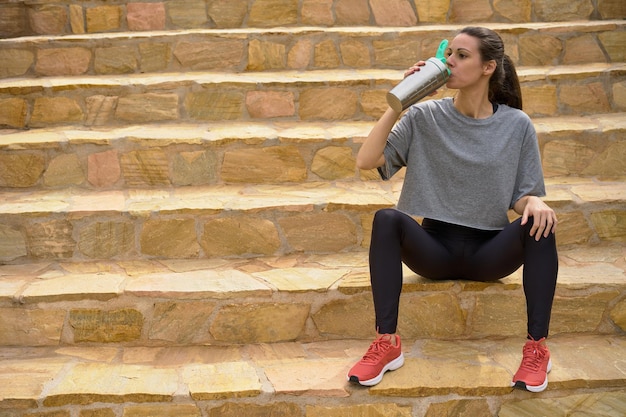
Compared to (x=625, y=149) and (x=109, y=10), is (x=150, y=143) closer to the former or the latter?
(x=109, y=10)

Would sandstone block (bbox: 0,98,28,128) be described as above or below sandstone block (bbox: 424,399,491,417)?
above

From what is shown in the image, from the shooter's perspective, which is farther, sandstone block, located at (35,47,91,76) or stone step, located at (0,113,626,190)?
sandstone block, located at (35,47,91,76)

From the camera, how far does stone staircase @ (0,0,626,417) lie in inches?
99.3

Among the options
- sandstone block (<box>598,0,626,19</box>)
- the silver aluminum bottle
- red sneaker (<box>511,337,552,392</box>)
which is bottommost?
red sneaker (<box>511,337,552,392</box>)

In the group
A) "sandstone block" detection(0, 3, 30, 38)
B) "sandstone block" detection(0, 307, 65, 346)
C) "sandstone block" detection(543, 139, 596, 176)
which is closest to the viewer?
"sandstone block" detection(0, 307, 65, 346)

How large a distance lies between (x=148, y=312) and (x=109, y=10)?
2304 mm

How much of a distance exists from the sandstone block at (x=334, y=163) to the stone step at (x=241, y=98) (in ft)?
1.31

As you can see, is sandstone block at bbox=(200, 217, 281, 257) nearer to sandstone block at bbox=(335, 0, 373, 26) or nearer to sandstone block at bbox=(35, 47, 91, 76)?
sandstone block at bbox=(35, 47, 91, 76)

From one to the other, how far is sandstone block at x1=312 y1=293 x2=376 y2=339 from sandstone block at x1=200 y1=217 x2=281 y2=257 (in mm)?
467

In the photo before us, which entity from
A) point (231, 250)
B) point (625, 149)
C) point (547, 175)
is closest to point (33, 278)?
point (231, 250)

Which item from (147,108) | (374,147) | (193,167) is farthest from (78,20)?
(374,147)

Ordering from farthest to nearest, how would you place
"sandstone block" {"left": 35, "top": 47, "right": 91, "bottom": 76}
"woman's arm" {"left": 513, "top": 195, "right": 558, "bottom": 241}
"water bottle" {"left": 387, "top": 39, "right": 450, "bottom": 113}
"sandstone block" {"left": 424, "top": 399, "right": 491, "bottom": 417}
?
"sandstone block" {"left": 35, "top": 47, "right": 91, "bottom": 76}, "sandstone block" {"left": 424, "top": 399, "right": 491, "bottom": 417}, "woman's arm" {"left": 513, "top": 195, "right": 558, "bottom": 241}, "water bottle" {"left": 387, "top": 39, "right": 450, "bottom": 113}

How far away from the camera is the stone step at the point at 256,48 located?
407cm

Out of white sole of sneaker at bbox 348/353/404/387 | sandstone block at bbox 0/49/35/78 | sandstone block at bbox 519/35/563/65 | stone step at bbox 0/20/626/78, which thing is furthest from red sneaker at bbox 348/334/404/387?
sandstone block at bbox 0/49/35/78
